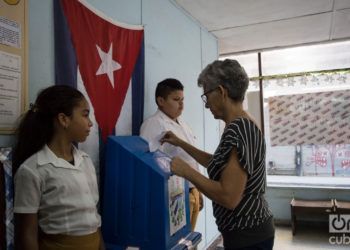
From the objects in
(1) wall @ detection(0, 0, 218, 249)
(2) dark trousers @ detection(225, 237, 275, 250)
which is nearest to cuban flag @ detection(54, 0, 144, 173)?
(1) wall @ detection(0, 0, 218, 249)

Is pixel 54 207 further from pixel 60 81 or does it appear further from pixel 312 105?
pixel 312 105

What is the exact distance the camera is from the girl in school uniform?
1084 mm

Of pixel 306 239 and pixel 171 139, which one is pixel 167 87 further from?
pixel 306 239

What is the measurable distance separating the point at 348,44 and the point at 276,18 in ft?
5.45

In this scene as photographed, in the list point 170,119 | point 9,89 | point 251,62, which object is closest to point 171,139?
point 170,119

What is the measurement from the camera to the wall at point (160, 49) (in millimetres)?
1373

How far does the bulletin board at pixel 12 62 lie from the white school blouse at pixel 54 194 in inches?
8.0

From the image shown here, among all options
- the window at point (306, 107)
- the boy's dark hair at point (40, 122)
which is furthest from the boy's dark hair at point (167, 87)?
the window at point (306, 107)

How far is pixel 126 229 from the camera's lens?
1.47m

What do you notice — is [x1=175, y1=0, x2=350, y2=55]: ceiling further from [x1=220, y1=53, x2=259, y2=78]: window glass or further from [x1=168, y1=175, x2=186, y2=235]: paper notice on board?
[x1=168, y1=175, x2=186, y2=235]: paper notice on board

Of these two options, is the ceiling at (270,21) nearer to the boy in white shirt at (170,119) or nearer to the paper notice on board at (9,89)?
the boy in white shirt at (170,119)

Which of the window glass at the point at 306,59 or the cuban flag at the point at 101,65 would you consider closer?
the cuban flag at the point at 101,65
